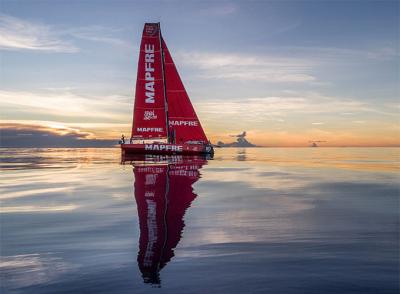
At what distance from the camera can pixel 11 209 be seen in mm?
14352

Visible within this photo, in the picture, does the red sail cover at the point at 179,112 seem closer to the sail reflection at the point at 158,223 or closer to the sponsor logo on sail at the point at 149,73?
the sponsor logo on sail at the point at 149,73

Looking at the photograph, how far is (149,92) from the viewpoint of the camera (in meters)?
61.2

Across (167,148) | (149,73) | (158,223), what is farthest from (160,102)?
(158,223)

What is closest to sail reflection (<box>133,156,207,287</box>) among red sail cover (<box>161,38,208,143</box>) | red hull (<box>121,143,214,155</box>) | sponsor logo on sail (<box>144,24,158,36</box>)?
red hull (<box>121,143,214,155</box>)

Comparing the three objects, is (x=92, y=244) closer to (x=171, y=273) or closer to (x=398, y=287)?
(x=171, y=273)

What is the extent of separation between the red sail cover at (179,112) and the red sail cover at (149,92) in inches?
42.6

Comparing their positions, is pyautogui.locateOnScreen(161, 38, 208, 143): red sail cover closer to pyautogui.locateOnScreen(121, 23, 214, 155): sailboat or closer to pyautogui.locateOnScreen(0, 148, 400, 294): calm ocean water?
pyautogui.locateOnScreen(121, 23, 214, 155): sailboat

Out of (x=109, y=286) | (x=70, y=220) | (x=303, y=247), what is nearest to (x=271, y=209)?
(x=303, y=247)

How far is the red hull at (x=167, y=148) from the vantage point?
2197 inches

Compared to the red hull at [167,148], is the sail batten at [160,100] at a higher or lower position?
higher

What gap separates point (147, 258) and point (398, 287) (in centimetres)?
443

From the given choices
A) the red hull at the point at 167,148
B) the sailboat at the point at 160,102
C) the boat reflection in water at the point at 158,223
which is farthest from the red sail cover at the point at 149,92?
the boat reflection in water at the point at 158,223

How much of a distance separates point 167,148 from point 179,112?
7.04 meters

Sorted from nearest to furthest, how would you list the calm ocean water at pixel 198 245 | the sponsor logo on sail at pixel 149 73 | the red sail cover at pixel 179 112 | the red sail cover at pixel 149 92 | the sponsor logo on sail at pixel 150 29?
1. the calm ocean water at pixel 198 245
2. the red sail cover at pixel 179 112
3. the red sail cover at pixel 149 92
4. the sponsor logo on sail at pixel 149 73
5. the sponsor logo on sail at pixel 150 29
